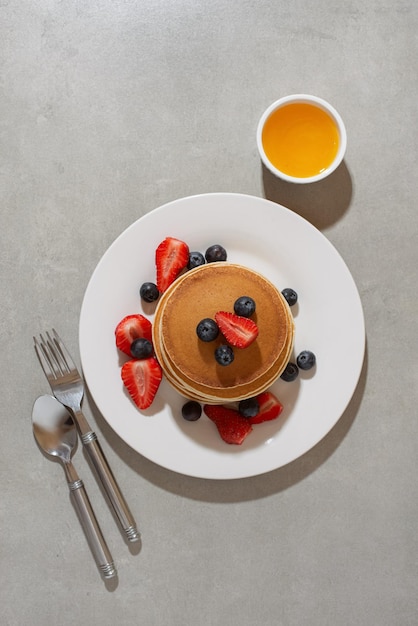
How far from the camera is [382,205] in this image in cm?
206

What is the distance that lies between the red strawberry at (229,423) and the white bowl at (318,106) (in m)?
0.71

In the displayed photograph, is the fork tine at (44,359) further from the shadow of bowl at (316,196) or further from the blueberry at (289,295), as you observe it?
the shadow of bowl at (316,196)

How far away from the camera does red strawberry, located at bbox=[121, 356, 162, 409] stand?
6.07 feet

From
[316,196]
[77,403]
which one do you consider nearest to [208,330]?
[77,403]

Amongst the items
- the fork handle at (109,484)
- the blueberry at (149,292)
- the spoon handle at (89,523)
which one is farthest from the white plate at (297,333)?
the spoon handle at (89,523)

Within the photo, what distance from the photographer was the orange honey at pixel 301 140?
195 centimetres

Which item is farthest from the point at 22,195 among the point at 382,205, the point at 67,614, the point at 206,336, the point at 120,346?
the point at 67,614

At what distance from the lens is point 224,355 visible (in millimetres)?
1714

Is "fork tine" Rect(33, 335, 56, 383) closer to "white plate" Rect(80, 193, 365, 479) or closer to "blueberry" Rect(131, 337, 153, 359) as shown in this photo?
"white plate" Rect(80, 193, 365, 479)

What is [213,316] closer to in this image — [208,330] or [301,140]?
[208,330]

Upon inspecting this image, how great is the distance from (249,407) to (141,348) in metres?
0.35

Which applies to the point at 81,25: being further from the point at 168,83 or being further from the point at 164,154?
the point at 164,154

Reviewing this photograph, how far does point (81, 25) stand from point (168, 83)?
13.0 inches

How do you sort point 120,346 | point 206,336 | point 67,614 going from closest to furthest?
1. point 206,336
2. point 120,346
3. point 67,614
